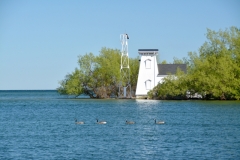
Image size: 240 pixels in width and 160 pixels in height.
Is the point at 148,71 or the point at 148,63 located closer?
the point at 148,71

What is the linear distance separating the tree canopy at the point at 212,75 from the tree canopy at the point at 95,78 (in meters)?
10.1

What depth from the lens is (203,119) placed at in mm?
41781

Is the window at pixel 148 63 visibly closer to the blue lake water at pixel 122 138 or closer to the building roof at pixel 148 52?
the building roof at pixel 148 52

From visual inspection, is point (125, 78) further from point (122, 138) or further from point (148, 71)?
point (122, 138)

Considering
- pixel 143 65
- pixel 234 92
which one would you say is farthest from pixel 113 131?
pixel 143 65

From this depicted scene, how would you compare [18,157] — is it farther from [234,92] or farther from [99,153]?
[234,92]

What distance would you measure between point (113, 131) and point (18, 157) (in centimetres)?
1062

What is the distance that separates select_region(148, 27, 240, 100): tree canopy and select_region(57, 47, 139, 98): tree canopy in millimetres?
10142

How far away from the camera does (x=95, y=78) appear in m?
82.5

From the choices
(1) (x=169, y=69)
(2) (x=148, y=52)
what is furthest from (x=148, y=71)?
(1) (x=169, y=69)

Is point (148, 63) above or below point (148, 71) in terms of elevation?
above

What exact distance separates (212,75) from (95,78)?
21.5 metres

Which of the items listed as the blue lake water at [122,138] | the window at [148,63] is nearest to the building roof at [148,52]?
the window at [148,63]

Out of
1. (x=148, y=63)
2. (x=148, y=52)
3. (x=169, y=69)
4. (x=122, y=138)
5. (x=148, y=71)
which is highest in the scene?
(x=148, y=52)
